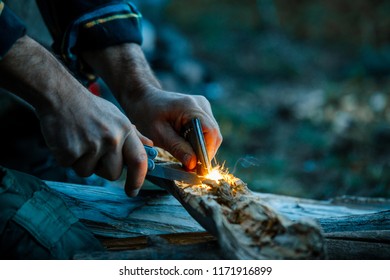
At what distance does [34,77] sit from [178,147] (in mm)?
882

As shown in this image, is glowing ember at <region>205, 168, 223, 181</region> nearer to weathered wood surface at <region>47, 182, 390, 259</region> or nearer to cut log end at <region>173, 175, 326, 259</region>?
cut log end at <region>173, 175, 326, 259</region>

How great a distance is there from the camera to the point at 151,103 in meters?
2.63

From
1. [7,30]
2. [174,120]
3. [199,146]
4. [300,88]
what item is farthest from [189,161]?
[300,88]

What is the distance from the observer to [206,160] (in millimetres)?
2285

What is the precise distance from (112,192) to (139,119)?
1.55 ft

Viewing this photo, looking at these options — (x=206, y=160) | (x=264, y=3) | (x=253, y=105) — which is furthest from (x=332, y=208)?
(x=264, y=3)

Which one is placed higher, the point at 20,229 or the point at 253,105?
the point at 20,229

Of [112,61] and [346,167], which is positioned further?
[346,167]

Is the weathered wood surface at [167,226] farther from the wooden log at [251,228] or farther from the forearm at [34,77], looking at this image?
the forearm at [34,77]

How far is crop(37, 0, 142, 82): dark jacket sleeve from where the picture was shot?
2844 millimetres

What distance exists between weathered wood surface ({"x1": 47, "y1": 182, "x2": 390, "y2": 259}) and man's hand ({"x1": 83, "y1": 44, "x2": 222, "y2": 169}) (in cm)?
34
